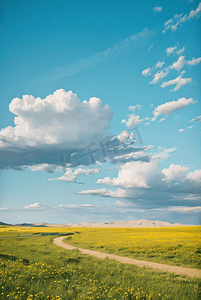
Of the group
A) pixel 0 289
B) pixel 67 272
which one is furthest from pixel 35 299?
pixel 67 272

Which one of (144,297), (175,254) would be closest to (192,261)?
(175,254)

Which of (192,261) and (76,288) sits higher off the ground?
(76,288)

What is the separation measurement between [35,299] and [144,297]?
5.26 meters

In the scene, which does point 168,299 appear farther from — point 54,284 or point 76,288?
point 54,284

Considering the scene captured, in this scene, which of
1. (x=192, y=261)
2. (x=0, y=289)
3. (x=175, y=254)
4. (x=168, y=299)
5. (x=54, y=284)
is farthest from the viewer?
(x=175, y=254)

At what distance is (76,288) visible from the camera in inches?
389

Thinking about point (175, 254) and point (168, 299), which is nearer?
Answer: point (168, 299)

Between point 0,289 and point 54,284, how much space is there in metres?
2.78

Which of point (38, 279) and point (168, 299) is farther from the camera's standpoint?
point (38, 279)

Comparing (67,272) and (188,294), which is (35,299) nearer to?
(67,272)

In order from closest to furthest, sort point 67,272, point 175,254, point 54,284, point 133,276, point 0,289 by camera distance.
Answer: point 0,289 < point 54,284 < point 67,272 < point 133,276 < point 175,254

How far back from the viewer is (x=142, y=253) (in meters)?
26.9

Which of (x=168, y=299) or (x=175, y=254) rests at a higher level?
(x=168, y=299)

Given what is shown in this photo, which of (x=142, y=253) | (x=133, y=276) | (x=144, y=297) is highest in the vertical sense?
(x=144, y=297)
